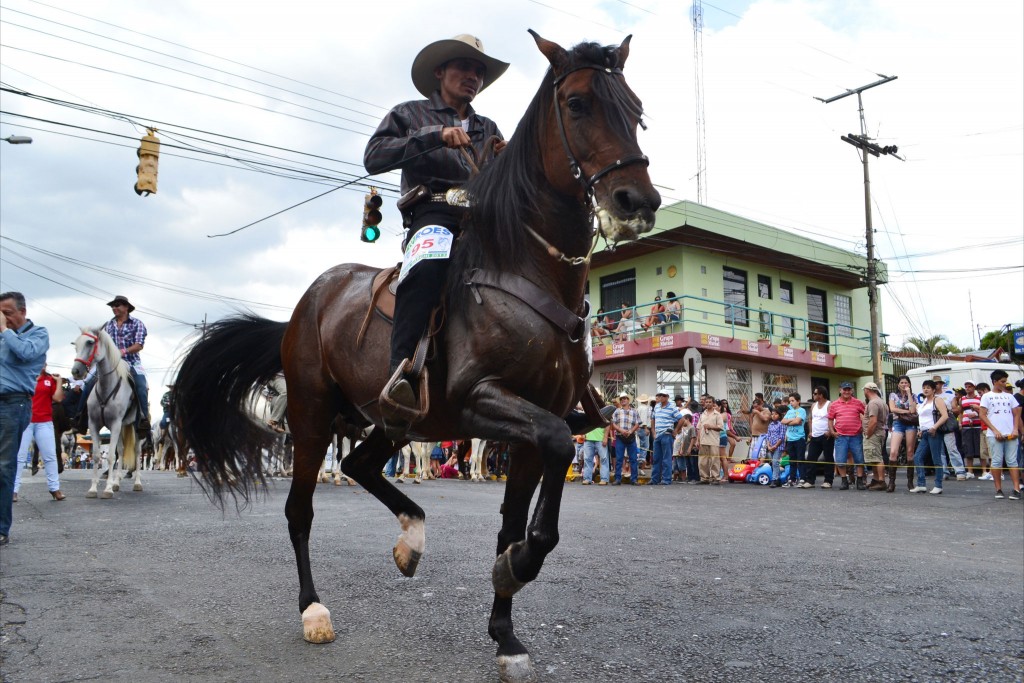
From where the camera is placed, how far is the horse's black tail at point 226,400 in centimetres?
583

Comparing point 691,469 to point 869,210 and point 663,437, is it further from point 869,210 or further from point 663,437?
point 869,210

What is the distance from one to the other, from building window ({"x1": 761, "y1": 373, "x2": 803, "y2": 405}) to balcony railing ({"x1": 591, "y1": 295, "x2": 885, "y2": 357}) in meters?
1.42

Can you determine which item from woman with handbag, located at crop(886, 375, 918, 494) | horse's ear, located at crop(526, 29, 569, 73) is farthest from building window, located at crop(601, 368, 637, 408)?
horse's ear, located at crop(526, 29, 569, 73)

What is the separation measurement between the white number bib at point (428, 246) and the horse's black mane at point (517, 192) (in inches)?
3.2

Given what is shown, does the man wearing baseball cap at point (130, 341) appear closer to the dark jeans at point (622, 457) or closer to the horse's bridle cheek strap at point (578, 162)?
the dark jeans at point (622, 457)

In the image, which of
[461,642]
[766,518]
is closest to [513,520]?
[461,642]

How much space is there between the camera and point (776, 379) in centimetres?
3219

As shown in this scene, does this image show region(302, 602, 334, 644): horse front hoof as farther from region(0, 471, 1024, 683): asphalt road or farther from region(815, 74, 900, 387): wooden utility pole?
region(815, 74, 900, 387): wooden utility pole

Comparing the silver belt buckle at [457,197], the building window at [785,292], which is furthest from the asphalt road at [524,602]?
the building window at [785,292]

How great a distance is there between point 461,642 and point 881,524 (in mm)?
7819

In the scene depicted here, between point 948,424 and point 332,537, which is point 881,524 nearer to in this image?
point 948,424

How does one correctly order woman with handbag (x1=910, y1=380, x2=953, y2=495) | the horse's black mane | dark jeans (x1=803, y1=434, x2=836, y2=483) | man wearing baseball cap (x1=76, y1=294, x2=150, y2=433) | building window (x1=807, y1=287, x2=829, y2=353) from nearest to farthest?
the horse's black mane, man wearing baseball cap (x1=76, y1=294, x2=150, y2=433), woman with handbag (x1=910, y1=380, x2=953, y2=495), dark jeans (x1=803, y1=434, x2=836, y2=483), building window (x1=807, y1=287, x2=829, y2=353)

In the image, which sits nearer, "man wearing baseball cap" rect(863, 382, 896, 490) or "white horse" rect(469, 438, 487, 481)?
"man wearing baseball cap" rect(863, 382, 896, 490)

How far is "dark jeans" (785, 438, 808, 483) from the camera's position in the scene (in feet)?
57.4
